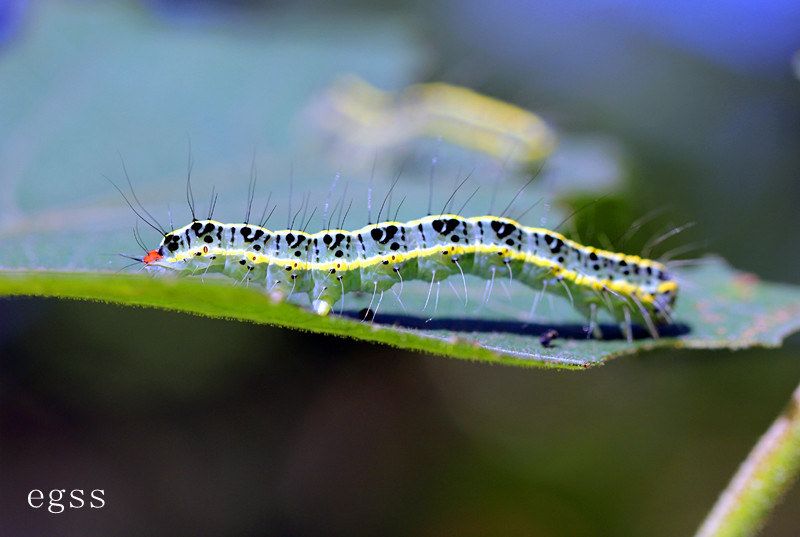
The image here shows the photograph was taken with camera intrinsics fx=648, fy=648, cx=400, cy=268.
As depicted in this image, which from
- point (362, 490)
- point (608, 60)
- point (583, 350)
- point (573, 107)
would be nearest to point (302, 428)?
point (362, 490)

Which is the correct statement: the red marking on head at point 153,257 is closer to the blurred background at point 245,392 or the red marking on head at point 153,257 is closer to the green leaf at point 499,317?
the green leaf at point 499,317

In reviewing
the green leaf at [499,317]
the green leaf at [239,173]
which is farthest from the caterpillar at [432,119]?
the green leaf at [499,317]

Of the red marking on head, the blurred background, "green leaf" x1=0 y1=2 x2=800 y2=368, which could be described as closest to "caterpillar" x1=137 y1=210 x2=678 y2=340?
the red marking on head

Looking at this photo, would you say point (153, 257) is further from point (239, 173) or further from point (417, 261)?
point (239, 173)

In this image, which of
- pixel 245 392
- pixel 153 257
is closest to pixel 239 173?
pixel 245 392

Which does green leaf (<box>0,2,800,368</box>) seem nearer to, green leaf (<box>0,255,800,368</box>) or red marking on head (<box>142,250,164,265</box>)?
green leaf (<box>0,255,800,368</box>)
